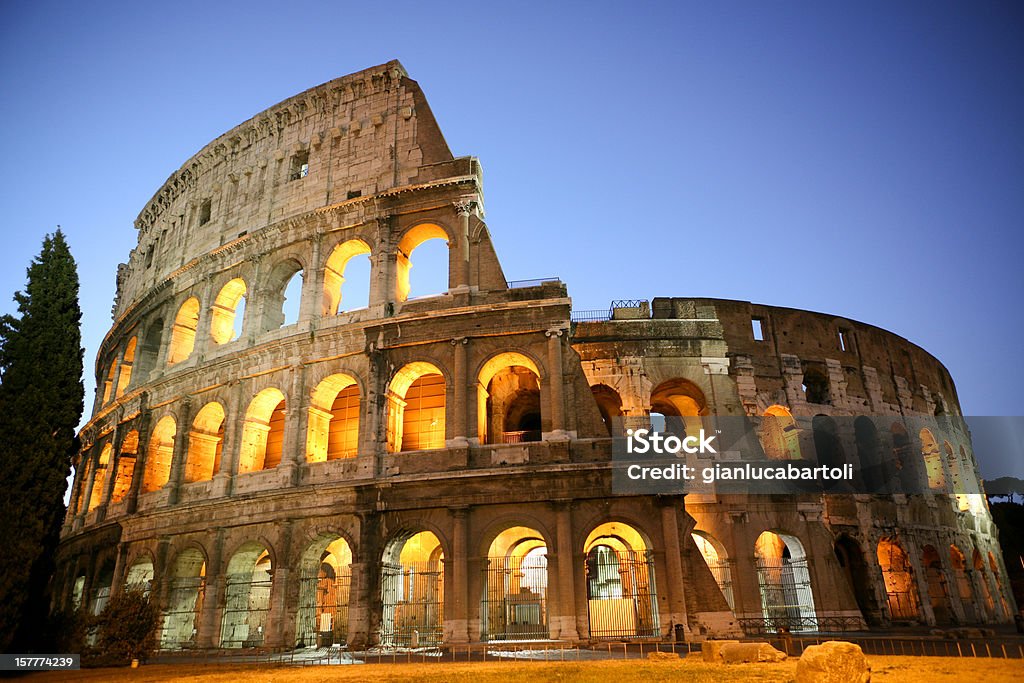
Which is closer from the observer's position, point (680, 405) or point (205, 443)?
point (205, 443)

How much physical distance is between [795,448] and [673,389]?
4369 millimetres

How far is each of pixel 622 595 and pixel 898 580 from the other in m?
10.7

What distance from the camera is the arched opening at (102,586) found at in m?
19.0

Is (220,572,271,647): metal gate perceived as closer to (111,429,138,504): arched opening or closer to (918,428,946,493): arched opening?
(111,429,138,504): arched opening

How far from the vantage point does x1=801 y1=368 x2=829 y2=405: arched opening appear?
2259 centimetres

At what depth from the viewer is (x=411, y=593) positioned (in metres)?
18.1

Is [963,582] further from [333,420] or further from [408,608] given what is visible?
[333,420]

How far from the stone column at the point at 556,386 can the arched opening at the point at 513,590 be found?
2.26 metres

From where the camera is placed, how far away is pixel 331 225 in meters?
18.7

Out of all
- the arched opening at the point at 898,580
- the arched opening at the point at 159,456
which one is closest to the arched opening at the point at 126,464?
the arched opening at the point at 159,456

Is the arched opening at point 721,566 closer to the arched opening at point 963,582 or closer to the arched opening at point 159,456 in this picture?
the arched opening at point 963,582

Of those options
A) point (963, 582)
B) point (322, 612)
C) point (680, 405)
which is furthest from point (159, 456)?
point (963, 582)

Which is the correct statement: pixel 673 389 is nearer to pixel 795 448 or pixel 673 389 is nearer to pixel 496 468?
pixel 795 448

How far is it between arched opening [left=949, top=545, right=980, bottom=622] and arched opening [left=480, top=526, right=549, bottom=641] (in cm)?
1441
